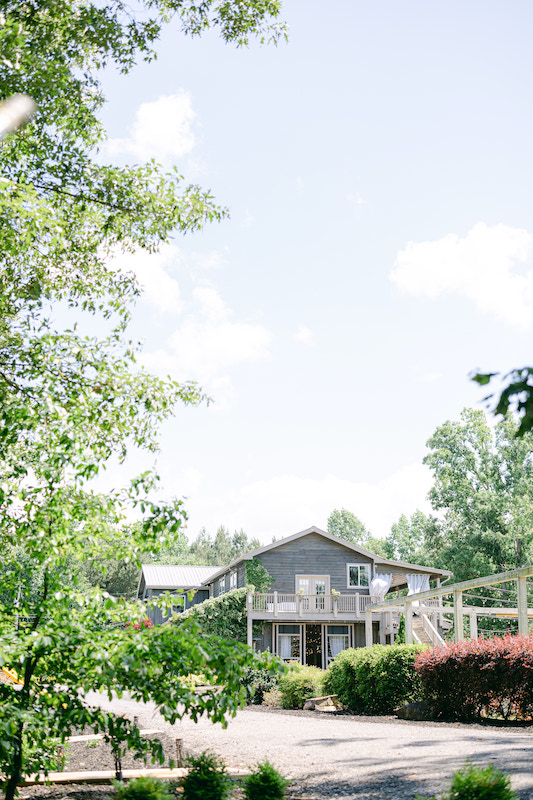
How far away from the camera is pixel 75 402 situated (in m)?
5.06

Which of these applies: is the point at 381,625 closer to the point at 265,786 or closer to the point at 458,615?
the point at 458,615

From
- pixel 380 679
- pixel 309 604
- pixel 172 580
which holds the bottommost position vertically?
pixel 380 679

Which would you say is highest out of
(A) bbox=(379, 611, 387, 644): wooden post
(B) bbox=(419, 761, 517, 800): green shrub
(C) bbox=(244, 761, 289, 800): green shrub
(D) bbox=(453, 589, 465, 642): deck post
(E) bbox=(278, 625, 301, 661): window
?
(D) bbox=(453, 589, 465, 642): deck post

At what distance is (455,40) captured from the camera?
8.73m

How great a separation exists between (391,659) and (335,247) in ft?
28.0

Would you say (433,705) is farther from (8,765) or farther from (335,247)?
(8,765)

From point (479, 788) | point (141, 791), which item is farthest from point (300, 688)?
point (479, 788)

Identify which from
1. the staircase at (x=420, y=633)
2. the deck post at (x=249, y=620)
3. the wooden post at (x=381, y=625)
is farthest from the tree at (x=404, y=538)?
the deck post at (x=249, y=620)

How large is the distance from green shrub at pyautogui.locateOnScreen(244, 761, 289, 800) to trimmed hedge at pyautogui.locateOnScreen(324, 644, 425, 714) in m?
9.47

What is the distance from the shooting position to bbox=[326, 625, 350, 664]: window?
2873 centimetres

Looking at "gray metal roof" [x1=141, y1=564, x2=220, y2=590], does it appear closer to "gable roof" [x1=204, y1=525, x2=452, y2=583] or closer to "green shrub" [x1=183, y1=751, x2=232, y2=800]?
"gable roof" [x1=204, y1=525, x2=452, y2=583]

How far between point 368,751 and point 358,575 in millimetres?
23497

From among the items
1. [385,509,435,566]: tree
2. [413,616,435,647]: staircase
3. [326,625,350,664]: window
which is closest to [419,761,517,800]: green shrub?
[413,616,435,647]: staircase

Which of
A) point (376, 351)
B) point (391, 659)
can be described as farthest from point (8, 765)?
point (376, 351)
